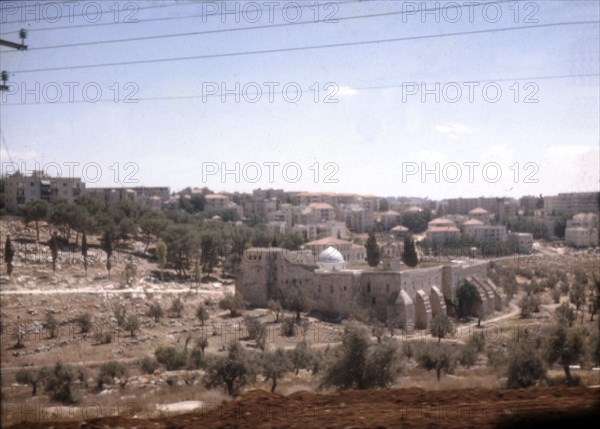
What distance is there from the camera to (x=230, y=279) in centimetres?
3775

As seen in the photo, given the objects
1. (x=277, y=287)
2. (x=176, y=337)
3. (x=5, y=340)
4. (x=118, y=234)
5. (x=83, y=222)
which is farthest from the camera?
(x=118, y=234)

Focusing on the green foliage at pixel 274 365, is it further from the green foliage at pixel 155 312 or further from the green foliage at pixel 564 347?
the green foliage at pixel 155 312

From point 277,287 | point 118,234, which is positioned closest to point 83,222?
point 118,234

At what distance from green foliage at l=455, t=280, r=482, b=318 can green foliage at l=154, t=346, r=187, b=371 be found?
53.8 feet

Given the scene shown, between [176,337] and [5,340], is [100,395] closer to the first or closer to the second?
[5,340]

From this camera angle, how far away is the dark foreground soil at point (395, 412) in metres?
6.86

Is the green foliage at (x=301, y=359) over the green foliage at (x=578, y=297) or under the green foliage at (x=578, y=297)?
under

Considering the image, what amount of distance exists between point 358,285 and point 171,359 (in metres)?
11.4

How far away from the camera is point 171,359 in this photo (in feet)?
63.1

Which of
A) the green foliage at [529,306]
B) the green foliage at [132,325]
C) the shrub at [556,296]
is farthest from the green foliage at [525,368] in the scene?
the shrub at [556,296]

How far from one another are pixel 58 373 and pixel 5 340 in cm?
510

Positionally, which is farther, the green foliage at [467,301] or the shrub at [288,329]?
the green foliage at [467,301]

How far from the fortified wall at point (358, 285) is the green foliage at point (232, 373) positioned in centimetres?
1253

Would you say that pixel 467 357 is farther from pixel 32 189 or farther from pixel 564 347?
pixel 32 189
